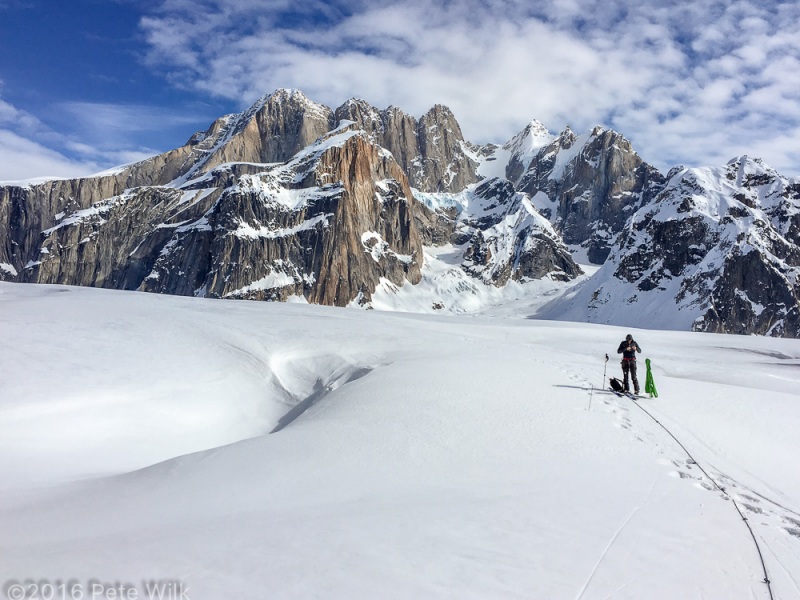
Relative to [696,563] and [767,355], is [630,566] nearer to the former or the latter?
[696,563]

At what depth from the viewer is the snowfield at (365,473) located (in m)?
5.23

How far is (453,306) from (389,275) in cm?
2363

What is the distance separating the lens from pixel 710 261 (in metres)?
117

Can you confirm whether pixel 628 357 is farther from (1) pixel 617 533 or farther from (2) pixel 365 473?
(2) pixel 365 473

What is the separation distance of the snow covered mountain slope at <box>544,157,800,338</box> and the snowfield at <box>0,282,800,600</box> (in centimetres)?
10879

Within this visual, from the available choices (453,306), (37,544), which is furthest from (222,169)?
(37,544)

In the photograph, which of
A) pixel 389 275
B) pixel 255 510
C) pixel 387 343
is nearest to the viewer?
pixel 255 510

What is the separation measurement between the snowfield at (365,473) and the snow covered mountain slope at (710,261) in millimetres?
108785

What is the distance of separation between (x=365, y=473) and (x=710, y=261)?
130474mm

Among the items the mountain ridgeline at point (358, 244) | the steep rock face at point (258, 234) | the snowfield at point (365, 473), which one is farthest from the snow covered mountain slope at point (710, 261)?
the snowfield at point (365, 473)

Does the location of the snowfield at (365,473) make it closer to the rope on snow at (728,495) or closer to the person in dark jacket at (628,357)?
the rope on snow at (728,495)

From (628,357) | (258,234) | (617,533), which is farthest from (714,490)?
(258,234)

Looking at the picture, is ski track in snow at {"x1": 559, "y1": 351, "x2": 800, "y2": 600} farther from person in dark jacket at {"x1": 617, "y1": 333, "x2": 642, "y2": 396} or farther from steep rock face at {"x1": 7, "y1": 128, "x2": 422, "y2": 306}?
steep rock face at {"x1": 7, "y1": 128, "x2": 422, "y2": 306}

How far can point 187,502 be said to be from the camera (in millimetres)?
7164
